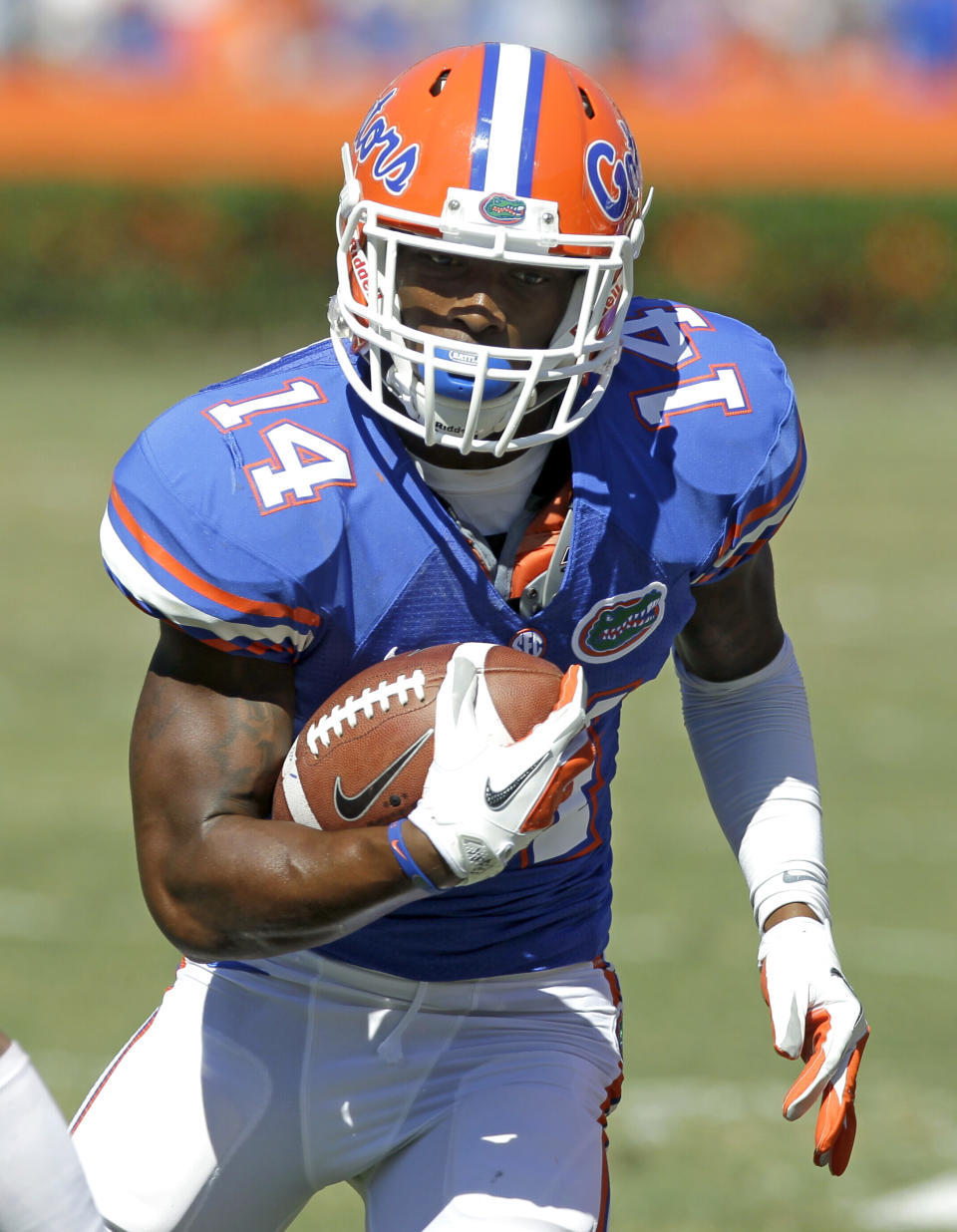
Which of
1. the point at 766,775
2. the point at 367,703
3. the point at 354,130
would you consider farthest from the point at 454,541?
the point at 354,130

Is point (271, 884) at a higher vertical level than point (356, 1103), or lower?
higher

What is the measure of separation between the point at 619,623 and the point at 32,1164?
103cm

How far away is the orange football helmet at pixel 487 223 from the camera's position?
7.88ft

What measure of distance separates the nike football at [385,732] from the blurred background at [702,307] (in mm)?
1689

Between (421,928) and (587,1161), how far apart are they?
1.29 ft

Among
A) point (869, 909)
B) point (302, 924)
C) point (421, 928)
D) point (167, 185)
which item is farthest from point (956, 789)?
point (167, 185)

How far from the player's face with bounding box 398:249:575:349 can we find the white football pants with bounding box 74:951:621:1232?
90 cm

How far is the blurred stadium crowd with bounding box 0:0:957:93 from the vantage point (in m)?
19.9

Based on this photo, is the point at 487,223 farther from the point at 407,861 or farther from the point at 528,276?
the point at 407,861

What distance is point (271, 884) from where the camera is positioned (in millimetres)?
2268

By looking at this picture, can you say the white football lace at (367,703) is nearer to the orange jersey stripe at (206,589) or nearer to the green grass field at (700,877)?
the orange jersey stripe at (206,589)

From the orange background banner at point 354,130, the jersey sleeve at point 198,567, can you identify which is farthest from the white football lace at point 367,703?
the orange background banner at point 354,130

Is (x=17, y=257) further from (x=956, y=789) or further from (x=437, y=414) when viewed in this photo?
(x=437, y=414)

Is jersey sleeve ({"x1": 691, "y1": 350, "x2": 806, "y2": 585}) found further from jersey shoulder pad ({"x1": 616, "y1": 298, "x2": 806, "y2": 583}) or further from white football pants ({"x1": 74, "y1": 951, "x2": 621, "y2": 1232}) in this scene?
white football pants ({"x1": 74, "y1": 951, "x2": 621, "y2": 1232})
